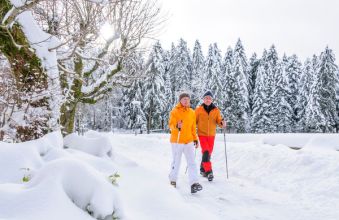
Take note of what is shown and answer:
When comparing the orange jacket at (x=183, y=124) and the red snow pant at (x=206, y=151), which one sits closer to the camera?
the orange jacket at (x=183, y=124)

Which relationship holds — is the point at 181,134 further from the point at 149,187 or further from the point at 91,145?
the point at 149,187

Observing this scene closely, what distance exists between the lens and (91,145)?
7379 millimetres

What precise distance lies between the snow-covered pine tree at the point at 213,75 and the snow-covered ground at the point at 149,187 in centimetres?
3851

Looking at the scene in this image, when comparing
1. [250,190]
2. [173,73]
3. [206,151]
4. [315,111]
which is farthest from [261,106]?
[250,190]

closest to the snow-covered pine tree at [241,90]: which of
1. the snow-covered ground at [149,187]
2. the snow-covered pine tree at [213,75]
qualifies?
the snow-covered pine tree at [213,75]

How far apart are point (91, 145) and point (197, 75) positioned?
174ft

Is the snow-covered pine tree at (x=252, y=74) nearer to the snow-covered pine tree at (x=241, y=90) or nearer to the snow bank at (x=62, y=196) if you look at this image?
the snow-covered pine tree at (x=241, y=90)

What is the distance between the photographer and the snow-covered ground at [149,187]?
10.5 feet

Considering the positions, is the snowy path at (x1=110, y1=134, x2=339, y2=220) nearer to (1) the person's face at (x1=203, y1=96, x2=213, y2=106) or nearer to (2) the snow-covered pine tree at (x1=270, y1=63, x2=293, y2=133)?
(1) the person's face at (x1=203, y1=96, x2=213, y2=106)

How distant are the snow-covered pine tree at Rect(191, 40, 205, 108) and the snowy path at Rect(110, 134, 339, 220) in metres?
44.4

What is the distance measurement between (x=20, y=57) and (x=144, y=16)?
6.97m

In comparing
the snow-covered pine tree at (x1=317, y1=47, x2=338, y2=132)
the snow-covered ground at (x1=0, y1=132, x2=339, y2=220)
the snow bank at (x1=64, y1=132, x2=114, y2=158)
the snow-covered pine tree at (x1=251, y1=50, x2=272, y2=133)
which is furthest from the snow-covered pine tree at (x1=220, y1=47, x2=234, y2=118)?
the snow bank at (x1=64, y1=132, x2=114, y2=158)

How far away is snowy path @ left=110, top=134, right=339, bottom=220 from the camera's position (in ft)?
16.1

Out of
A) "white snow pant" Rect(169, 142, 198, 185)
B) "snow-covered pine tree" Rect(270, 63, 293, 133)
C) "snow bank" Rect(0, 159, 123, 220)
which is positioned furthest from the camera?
"snow-covered pine tree" Rect(270, 63, 293, 133)
